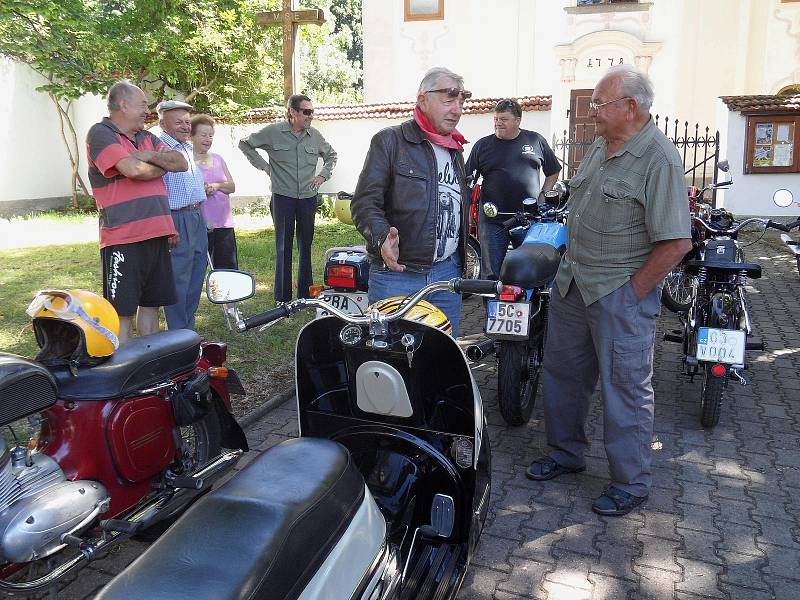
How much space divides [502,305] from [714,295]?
1411 mm

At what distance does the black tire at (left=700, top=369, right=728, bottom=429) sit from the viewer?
399 centimetres

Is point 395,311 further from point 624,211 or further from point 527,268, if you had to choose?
point 527,268

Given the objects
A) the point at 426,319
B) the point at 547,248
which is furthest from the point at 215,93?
the point at 426,319

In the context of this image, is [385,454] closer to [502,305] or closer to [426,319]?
[426,319]

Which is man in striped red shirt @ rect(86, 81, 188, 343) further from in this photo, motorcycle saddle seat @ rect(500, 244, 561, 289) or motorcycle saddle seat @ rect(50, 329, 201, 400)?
motorcycle saddle seat @ rect(500, 244, 561, 289)

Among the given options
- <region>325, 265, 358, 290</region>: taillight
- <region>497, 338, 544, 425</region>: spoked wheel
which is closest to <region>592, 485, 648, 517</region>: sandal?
<region>497, 338, 544, 425</region>: spoked wheel

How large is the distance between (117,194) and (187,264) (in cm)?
101

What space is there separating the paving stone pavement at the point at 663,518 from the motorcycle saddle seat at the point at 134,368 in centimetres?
75

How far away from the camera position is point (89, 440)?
266 cm

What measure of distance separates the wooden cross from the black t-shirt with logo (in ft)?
15.3

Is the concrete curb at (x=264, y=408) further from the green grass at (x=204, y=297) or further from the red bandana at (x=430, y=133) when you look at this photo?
the red bandana at (x=430, y=133)

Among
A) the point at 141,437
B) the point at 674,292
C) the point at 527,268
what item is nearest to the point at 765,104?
the point at 674,292

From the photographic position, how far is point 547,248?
3.86 metres

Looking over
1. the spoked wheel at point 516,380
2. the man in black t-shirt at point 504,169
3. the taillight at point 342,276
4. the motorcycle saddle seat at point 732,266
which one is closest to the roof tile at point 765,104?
the man in black t-shirt at point 504,169
